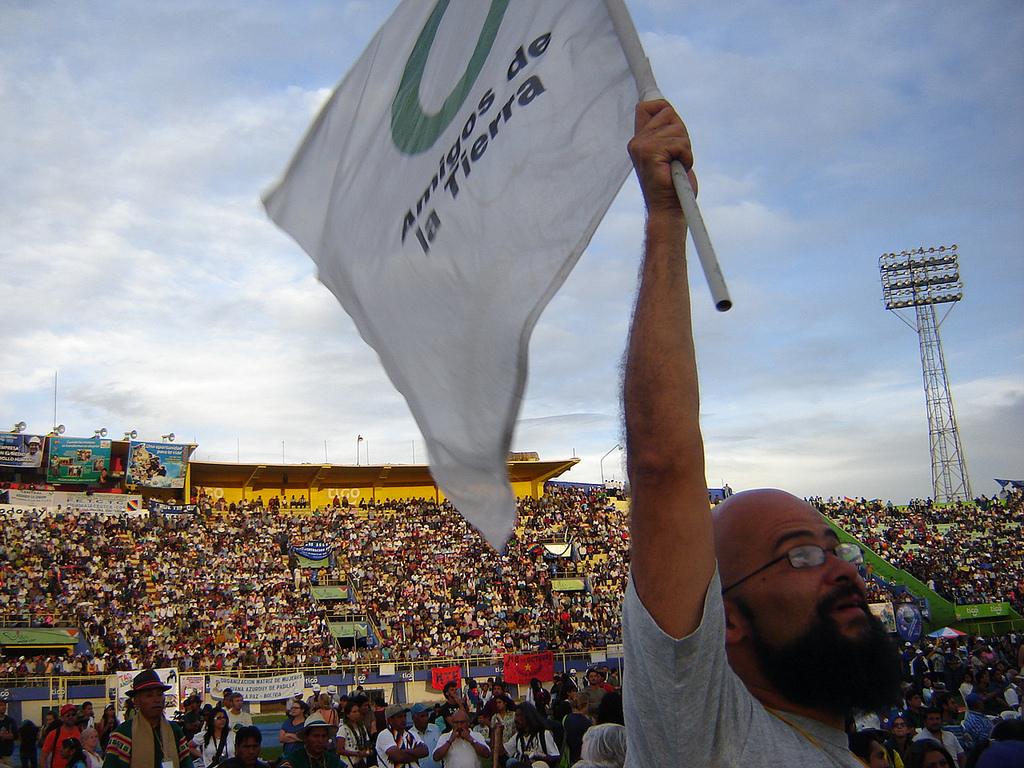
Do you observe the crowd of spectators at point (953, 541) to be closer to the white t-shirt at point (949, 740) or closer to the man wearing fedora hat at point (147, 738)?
the white t-shirt at point (949, 740)

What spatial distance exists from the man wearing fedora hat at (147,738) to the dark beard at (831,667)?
16.6 feet

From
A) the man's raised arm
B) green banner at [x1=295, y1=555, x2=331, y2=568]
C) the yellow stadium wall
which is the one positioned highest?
the yellow stadium wall

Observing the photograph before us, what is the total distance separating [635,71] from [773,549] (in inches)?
43.0

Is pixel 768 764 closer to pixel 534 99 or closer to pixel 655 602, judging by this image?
pixel 655 602

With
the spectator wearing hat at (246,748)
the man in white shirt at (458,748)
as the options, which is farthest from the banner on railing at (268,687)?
the spectator wearing hat at (246,748)

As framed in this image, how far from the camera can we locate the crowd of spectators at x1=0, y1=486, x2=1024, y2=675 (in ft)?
82.0

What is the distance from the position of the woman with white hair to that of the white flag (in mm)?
2947

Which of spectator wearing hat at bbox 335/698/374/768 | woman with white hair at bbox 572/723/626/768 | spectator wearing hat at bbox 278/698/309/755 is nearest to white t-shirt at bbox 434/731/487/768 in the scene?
spectator wearing hat at bbox 335/698/374/768

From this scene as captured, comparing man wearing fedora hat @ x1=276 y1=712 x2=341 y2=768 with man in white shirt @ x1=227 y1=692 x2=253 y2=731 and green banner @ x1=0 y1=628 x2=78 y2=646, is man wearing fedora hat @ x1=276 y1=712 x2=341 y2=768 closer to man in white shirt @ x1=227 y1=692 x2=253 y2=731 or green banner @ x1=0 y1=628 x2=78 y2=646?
man in white shirt @ x1=227 y1=692 x2=253 y2=731

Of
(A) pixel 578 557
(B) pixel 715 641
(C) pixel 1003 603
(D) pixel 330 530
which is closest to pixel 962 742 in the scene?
(B) pixel 715 641

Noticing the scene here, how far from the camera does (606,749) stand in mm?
4789

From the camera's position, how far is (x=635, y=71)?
193cm

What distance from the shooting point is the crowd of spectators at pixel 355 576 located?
25.0 meters

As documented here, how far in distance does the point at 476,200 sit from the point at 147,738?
4641 mm
